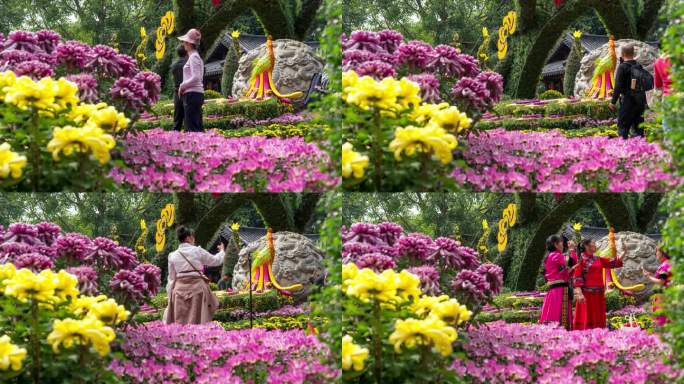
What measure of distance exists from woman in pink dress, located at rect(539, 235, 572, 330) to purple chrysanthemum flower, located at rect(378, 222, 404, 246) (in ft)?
5.20

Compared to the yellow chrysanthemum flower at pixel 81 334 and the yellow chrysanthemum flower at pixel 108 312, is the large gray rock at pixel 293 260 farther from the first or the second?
the yellow chrysanthemum flower at pixel 81 334

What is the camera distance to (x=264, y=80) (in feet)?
37.2

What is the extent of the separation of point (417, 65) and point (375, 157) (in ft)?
3.85

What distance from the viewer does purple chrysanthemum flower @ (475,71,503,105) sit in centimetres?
1051

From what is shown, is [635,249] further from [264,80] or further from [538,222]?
[264,80]

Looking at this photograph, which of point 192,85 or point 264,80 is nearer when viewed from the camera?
point 192,85

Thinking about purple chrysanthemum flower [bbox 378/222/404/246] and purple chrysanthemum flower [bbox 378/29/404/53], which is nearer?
purple chrysanthemum flower [bbox 378/222/404/246]

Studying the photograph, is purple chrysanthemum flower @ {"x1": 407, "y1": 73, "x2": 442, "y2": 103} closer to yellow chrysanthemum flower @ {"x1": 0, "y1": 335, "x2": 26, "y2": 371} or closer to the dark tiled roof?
the dark tiled roof

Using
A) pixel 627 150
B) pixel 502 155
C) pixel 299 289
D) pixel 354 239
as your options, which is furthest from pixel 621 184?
pixel 299 289

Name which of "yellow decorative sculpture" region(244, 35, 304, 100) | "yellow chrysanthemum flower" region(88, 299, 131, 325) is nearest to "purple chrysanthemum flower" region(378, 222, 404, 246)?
"yellow decorative sculpture" region(244, 35, 304, 100)

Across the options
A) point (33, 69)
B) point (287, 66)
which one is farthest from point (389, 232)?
point (33, 69)

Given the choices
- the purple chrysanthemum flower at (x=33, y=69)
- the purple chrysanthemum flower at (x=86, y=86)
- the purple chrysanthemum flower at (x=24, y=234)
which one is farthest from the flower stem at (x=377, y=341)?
the purple chrysanthemum flower at (x=33, y=69)

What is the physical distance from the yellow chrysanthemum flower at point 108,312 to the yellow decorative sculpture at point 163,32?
2498mm

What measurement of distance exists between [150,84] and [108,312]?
2.20 m
